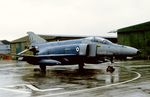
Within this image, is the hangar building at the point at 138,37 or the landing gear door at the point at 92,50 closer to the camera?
the landing gear door at the point at 92,50

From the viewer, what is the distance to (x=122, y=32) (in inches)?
2131

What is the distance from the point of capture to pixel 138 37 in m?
51.2

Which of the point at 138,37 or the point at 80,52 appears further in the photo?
the point at 138,37

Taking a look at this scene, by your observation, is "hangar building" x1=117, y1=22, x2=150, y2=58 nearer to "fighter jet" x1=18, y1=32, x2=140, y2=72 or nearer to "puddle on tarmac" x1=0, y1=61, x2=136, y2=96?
"fighter jet" x1=18, y1=32, x2=140, y2=72

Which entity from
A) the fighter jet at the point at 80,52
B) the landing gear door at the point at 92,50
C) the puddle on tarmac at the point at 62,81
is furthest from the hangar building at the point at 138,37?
the puddle on tarmac at the point at 62,81

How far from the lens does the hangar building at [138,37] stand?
49.7 meters

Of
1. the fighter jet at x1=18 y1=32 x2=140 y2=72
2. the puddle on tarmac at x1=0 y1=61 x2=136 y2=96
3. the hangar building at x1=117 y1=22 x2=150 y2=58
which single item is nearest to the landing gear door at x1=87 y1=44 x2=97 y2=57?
the fighter jet at x1=18 y1=32 x2=140 y2=72

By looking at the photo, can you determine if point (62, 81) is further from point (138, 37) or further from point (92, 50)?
point (138, 37)

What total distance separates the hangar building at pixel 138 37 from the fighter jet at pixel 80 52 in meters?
27.6

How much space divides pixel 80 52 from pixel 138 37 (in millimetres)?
30651

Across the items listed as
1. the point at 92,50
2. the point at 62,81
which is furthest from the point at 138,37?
the point at 62,81

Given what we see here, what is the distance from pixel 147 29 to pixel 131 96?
4040cm

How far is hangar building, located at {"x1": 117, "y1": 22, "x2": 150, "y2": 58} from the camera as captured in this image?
49.7m

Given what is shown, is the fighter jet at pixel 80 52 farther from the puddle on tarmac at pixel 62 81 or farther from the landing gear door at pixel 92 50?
→ the puddle on tarmac at pixel 62 81
